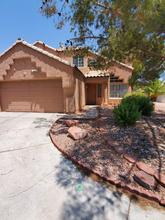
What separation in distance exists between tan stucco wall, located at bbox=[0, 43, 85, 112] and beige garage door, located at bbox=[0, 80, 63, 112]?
629 millimetres

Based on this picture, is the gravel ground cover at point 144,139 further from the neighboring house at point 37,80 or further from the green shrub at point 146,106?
the neighboring house at point 37,80

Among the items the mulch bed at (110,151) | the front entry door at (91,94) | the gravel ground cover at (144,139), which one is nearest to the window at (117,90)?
the front entry door at (91,94)

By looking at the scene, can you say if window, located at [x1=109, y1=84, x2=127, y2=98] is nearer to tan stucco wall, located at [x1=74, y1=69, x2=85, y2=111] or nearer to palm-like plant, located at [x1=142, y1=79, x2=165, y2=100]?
palm-like plant, located at [x1=142, y1=79, x2=165, y2=100]

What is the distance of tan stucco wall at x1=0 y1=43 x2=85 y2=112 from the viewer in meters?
7.26

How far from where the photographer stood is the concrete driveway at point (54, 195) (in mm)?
1779

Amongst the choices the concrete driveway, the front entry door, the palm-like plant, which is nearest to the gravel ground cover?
the concrete driveway

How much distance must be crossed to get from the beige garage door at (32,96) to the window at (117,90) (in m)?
6.69

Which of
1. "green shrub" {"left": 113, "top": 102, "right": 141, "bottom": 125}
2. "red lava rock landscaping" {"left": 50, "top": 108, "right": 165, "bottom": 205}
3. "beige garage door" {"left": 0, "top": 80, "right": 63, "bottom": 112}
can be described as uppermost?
"beige garage door" {"left": 0, "top": 80, "right": 63, "bottom": 112}

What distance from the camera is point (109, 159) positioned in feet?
10.2

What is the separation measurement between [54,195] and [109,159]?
1681mm

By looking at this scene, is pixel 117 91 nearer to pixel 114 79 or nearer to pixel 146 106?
pixel 114 79

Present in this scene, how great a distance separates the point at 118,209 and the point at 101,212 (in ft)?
1.01

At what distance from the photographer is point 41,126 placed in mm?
5621

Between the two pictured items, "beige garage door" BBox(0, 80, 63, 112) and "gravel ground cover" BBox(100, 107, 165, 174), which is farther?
"beige garage door" BBox(0, 80, 63, 112)
